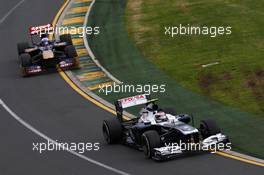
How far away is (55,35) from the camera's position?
4269 centimetres

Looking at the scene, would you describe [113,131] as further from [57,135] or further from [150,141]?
[57,135]

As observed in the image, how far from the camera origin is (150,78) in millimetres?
34188

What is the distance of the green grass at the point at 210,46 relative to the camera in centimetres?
3169

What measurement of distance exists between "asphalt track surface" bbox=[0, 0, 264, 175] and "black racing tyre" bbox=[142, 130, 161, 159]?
0.29 m

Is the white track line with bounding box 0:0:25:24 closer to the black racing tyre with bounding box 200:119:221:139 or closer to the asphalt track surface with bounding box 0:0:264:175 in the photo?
the asphalt track surface with bounding box 0:0:264:175

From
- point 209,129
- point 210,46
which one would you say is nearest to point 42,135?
point 209,129

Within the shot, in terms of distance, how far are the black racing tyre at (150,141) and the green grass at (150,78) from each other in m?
2.56

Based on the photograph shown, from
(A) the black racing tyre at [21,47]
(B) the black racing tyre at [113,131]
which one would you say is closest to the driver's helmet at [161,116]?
(B) the black racing tyre at [113,131]

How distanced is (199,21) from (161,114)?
662 inches

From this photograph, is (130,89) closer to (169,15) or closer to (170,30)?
(170,30)

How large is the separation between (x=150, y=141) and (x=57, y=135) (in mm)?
5010

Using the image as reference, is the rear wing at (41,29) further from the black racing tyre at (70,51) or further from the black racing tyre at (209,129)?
the black racing tyre at (209,129)

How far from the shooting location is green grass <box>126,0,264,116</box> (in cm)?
3169

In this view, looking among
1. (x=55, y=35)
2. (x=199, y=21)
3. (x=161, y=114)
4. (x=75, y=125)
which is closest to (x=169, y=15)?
(x=199, y=21)
